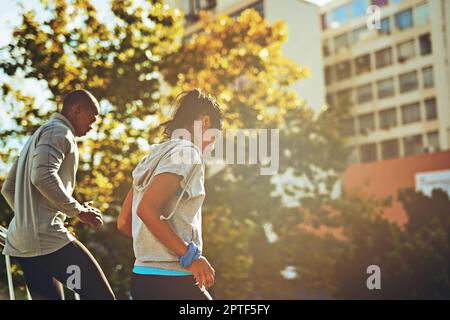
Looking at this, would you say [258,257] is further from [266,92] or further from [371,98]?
[371,98]

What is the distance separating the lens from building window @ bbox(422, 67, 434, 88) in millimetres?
34375

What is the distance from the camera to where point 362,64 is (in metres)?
38.7

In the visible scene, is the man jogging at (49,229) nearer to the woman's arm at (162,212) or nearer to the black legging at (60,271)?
the black legging at (60,271)

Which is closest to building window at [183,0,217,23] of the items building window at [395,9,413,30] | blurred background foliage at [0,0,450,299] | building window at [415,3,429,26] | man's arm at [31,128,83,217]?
blurred background foliage at [0,0,450,299]

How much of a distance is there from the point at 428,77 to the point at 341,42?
716 centimetres

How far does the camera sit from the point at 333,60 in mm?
40219

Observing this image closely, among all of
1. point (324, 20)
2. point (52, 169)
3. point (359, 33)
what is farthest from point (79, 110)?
point (324, 20)

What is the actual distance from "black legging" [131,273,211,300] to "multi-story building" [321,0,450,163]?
107ft

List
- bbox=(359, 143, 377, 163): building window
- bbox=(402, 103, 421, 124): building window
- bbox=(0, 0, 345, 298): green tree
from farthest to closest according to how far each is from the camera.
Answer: bbox=(359, 143, 377, 163): building window
bbox=(402, 103, 421, 124): building window
bbox=(0, 0, 345, 298): green tree

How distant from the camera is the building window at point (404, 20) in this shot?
35.7 m

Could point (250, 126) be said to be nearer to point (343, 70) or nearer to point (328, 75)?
point (343, 70)

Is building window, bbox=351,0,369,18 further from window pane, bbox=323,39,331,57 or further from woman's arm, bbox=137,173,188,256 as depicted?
woman's arm, bbox=137,173,188,256

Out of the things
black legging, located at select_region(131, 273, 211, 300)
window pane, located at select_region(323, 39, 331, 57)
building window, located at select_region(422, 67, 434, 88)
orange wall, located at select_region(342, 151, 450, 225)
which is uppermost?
window pane, located at select_region(323, 39, 331, 57)
